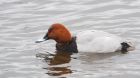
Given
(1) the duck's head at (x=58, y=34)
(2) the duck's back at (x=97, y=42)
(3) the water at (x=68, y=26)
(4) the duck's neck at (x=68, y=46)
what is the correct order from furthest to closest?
(1) the duck's head at (x=58, y=34)
(4) the duck's neck at (x=68, y=46)
(2) the duck's back at (x=97, y=42)
(3) the water at (x=68, y=26)

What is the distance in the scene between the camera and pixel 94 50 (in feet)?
34.8

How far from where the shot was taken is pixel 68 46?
10.9m

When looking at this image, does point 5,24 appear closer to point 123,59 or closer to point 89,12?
point 89,12

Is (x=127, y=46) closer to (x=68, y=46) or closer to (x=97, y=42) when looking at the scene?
(x=97, y=42)

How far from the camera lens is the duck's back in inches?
417

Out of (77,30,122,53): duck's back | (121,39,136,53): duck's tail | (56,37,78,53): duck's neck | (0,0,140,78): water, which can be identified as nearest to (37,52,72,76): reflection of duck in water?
(0,0,140,78): water

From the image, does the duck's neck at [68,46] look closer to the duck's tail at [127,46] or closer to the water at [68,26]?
the water at [68,26]

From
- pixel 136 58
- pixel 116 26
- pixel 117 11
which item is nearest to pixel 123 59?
pixel 136 58

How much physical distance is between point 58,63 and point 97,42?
106 centimetres

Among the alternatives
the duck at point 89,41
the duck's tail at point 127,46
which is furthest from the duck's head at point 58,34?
the duck's tail at point 127,46

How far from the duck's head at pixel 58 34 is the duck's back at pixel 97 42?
0.36 metres

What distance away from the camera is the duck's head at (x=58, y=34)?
10.8m

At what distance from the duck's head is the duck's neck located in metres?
0.07

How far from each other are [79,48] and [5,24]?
7.99 ft
